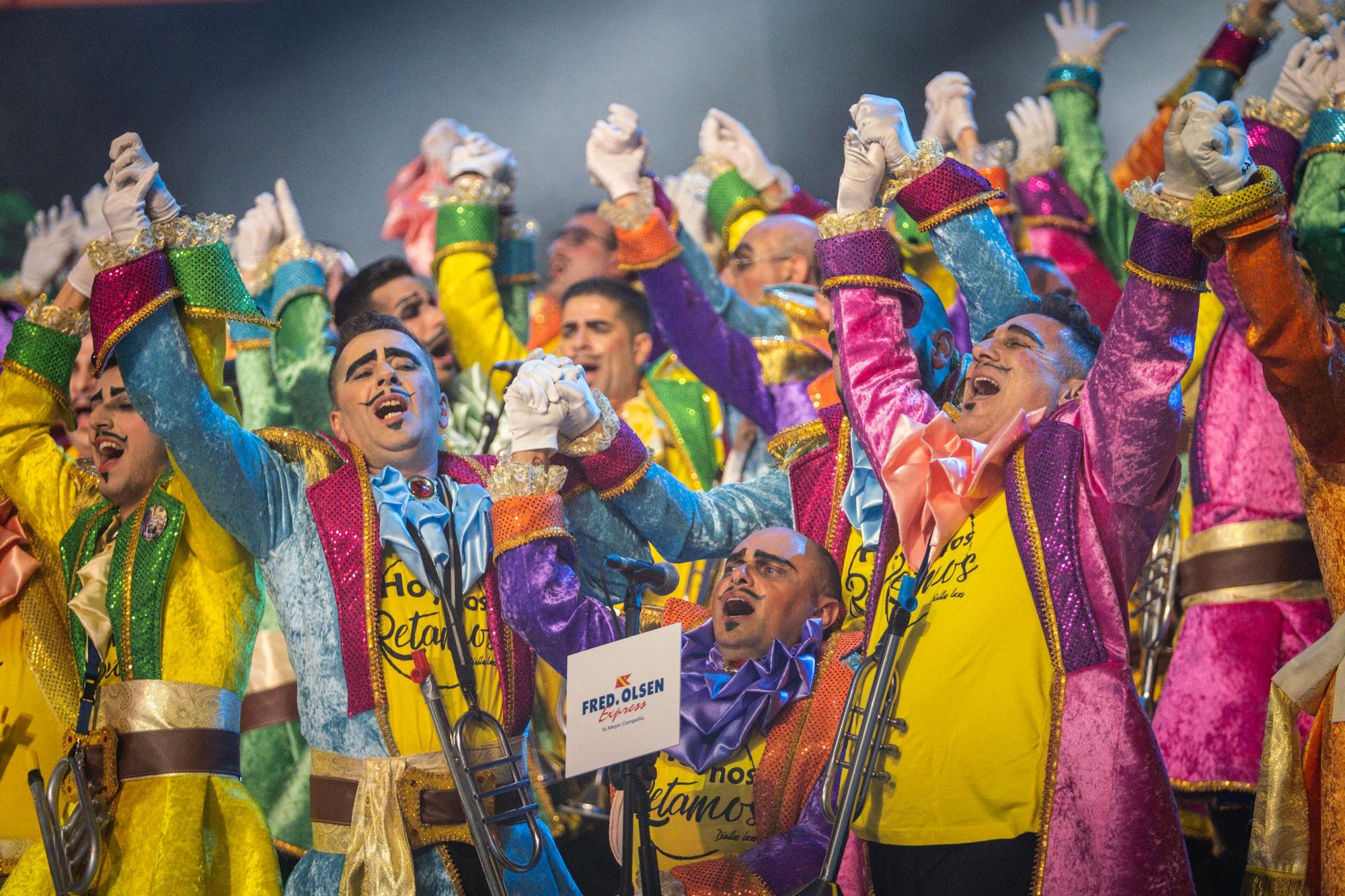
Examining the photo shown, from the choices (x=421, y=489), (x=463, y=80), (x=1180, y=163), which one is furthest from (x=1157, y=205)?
A: (x=463, y=80)

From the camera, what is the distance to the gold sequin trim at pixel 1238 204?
2.36 metres

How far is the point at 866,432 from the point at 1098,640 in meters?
0.61

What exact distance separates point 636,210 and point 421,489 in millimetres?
1215

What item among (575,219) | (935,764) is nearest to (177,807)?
(935,764)

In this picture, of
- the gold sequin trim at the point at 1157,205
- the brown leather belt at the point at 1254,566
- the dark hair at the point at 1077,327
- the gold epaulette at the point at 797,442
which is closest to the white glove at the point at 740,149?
the gold epaulette at the point at 797,442

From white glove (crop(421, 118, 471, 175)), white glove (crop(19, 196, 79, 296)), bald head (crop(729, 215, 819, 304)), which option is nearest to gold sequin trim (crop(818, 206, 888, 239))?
bald head (crop(729, 215, 819, 304))

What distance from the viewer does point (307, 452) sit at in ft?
11.0

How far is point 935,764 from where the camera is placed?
264cm

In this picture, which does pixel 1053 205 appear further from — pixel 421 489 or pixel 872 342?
pixel 421 489

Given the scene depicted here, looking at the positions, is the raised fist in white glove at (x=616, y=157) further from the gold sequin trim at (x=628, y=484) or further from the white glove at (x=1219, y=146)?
the white glove at (x=1219, y=146)

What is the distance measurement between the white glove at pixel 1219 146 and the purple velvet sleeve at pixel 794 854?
4.54 feet

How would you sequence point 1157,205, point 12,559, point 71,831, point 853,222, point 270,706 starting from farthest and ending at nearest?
point 270,706 → point 12,559 → point 71,831 → point 853,222 → point 1157,205

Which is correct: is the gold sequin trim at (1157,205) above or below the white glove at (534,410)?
above

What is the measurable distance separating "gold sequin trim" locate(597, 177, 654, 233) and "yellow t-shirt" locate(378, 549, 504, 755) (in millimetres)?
1343
